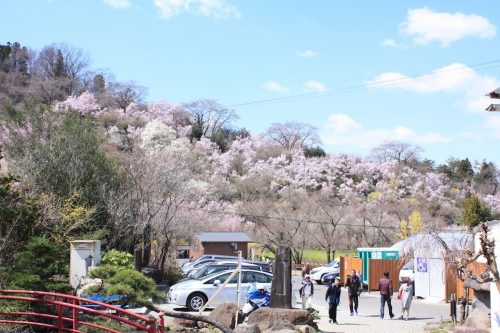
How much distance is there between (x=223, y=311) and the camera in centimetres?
1616

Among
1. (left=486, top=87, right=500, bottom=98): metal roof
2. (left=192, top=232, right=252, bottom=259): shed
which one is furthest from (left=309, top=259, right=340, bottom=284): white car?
(left=486, top=87, right=500, bottom=98): metal roof

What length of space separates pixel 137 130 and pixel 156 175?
1659 inches

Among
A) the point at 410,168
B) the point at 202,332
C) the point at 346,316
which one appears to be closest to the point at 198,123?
the point at 410,168

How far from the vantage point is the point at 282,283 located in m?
17.5

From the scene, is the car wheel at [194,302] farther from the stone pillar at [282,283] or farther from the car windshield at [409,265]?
the car windshield at [409,265]

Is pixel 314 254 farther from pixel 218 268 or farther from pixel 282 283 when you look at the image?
pixel 282 283

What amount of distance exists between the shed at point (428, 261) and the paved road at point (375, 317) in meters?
0.87

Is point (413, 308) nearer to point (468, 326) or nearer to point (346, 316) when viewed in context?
point (346, 316)

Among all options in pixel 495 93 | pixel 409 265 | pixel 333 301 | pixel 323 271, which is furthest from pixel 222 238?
pixel 495 93

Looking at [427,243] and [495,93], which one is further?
[427,243]

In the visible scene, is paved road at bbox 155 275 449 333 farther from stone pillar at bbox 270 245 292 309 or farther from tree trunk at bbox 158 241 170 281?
tree trunk at bbox 158 241 170 281

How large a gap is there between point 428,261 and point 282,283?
1321cm

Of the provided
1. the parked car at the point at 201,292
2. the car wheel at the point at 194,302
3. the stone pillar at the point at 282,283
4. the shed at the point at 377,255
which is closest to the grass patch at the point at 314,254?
the shed at the point at 377,255

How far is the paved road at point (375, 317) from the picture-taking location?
18.1 metres
